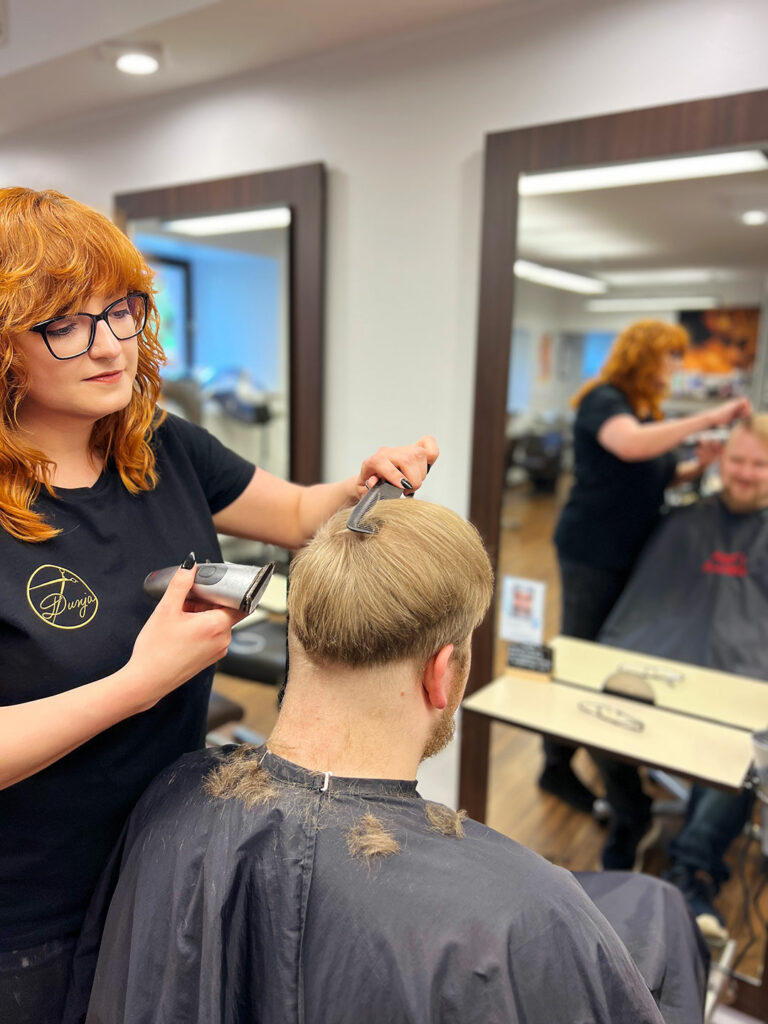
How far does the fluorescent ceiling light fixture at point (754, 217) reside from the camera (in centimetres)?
165

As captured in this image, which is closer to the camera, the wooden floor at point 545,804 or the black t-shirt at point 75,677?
the black t-shirt at point 75,677

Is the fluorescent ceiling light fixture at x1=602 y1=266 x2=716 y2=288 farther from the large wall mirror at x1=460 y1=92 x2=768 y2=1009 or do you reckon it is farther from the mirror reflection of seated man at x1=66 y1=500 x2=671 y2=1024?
the mirror reflection of seated man at x1=66 y1=500 x2=671 y2=1024

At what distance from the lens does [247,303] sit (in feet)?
8.46

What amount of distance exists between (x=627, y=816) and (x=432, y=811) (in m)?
1.59

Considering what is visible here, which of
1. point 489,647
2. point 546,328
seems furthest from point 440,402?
point 489,647

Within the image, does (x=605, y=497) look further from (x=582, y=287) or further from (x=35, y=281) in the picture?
(x=35, y=281)

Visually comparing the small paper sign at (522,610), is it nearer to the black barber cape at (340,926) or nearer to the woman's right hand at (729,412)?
the woman's right hand at (729,412)

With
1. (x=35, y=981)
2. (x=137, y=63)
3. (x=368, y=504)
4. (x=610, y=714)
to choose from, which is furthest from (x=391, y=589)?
(x=137, y=63)

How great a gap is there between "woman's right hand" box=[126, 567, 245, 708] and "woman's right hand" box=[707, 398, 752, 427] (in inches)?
54.2

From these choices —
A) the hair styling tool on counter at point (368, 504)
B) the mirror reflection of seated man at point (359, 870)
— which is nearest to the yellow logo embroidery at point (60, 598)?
the mirror reflection of seated man at point (359, 870)

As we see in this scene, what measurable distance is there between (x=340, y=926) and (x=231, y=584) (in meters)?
0.38

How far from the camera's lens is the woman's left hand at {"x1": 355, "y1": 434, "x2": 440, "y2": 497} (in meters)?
1.11

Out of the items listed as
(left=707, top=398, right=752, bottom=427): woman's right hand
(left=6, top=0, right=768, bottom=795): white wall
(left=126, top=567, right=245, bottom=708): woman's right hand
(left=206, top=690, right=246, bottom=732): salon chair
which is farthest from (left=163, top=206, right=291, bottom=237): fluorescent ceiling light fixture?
(left=126, top=567, right=245, bottom=708): woman's right hand

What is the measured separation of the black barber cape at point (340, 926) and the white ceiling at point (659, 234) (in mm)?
1387
